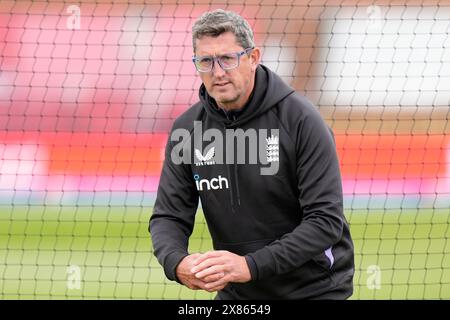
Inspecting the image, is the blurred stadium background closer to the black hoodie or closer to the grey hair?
the black hoodie

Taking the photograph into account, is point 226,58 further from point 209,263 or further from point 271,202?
point 209,263

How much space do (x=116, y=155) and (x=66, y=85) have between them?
103 centimetres

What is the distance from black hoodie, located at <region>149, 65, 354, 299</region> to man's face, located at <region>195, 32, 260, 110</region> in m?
0.07

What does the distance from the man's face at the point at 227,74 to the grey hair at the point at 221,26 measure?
0.02 m

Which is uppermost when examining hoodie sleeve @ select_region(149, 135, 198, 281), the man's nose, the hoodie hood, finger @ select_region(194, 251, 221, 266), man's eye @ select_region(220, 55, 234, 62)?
man's eye @ select_region(220, 55, 234, 62)

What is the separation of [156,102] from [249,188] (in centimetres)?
A: 692

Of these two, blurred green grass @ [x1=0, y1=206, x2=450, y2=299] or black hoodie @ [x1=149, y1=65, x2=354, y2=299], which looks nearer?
black hoodie @ [x1=149, y1=65, x2=354, y2=299]

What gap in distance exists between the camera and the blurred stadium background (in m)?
9.97

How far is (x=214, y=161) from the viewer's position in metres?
3.68

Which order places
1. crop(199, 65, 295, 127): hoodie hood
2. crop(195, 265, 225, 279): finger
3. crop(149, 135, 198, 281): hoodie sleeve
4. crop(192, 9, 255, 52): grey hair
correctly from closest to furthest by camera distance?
crop(195, 265, 225, 279): finger < crop(192, 9, 255, 52): grey hair < crop(199, 65, 295, 127): hoodie hood < crop(149, 135, 198, 281): hoodie sleeve

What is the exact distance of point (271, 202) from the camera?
11.8 ft

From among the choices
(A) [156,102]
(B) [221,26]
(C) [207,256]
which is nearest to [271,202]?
(C) [207,256]

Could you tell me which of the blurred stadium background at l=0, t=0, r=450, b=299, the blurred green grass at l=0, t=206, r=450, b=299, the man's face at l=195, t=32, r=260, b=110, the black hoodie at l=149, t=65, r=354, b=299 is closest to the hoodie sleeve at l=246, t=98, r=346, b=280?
the black hoodie at l=149, t=65, r=354, b=299
